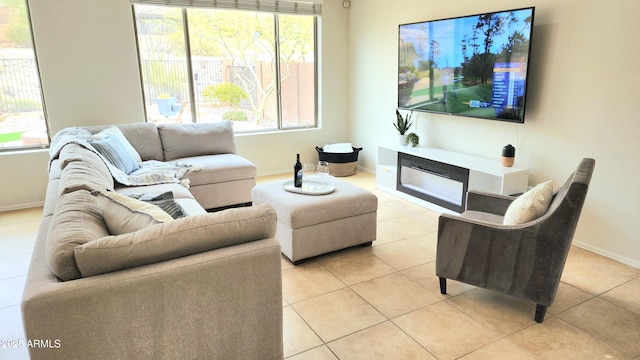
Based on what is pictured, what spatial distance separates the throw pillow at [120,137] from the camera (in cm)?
375

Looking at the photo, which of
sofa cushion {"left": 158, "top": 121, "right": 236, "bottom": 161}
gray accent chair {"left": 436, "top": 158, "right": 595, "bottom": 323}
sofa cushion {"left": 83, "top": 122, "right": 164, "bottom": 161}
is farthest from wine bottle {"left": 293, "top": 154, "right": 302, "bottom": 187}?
sofa cushion {"left": 83, "top": 122, "right": 164, "bottom": 161}

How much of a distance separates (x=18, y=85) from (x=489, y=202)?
4605 millimetres

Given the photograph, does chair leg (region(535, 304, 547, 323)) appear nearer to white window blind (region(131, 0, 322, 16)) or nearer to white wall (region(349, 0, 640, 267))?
white wall (region(349, 0, 640, 267))

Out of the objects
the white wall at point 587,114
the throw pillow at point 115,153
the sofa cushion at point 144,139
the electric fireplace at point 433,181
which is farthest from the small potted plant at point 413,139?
the throw pillow at point 115,153

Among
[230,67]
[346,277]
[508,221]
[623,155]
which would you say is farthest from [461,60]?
[230,67]

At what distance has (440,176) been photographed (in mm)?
4176

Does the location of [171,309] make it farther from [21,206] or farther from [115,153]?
[21,206]

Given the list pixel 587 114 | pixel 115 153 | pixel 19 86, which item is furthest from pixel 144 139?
pixel 587 114

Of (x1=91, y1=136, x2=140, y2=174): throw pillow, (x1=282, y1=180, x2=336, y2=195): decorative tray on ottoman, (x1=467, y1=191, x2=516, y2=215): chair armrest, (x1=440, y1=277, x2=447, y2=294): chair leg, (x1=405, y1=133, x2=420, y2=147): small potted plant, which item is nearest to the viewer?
(x1=440, y1=277, x2=447, y2=294): chair leg

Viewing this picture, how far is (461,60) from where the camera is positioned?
13.1ft

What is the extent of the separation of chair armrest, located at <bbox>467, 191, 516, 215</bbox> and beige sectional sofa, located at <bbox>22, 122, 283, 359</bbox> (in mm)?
1755

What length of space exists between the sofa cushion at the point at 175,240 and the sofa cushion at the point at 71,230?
0.04 meters

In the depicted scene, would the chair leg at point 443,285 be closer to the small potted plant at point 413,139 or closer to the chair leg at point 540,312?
the chair leg at point 540,312

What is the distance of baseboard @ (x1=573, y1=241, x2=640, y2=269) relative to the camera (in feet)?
9.93
